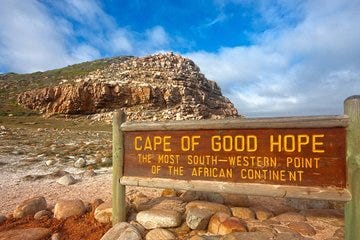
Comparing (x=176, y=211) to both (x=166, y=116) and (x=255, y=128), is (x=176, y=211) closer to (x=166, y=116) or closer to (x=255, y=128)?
(x=255, y=128)

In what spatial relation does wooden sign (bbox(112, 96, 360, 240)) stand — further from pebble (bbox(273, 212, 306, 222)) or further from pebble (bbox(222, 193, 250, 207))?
pebble (bbox(222, 193, 250, 207))

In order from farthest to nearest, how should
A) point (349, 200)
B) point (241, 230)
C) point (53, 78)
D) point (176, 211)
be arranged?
point (53, 78) → point (176, 211) → point (241, 230) → point (349, 200)

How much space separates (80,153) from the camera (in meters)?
14.0

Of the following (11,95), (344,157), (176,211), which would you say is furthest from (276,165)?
(11,95)

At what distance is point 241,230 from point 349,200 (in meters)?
1.60

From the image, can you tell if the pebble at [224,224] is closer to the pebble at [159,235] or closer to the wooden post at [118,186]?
the pebble at [159,235]

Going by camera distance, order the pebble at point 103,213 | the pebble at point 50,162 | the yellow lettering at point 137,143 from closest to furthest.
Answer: the yellow lettering at point 137,143
the pebble at point 103,213
the pebble at point 50,162

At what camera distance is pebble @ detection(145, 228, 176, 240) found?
457 centimetres

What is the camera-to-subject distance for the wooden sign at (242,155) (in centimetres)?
387

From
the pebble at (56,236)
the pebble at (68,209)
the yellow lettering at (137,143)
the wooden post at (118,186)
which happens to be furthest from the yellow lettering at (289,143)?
the pebble at (68,209)

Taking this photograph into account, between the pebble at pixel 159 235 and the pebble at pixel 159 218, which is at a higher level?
the pebble at pixel 159 218

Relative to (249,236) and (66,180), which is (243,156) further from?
(66,180)

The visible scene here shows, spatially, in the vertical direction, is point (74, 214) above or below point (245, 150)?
below

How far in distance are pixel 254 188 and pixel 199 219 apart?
4.00ft
